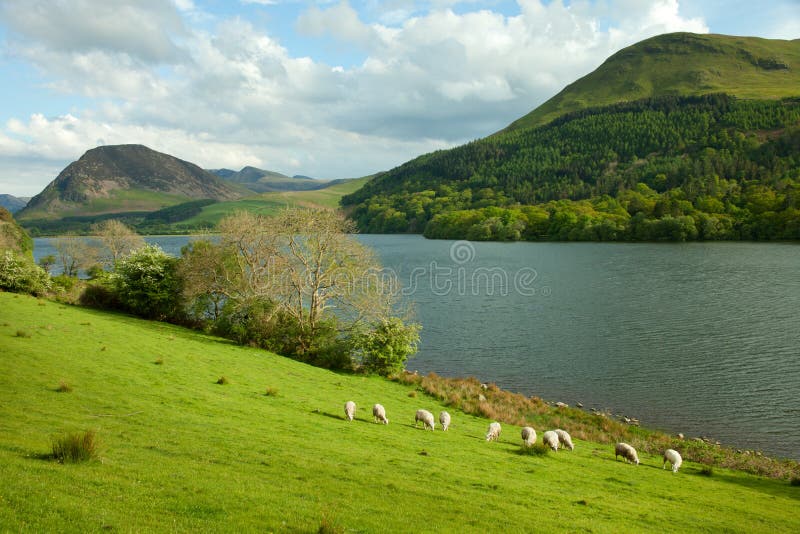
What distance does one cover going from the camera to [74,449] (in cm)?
1162

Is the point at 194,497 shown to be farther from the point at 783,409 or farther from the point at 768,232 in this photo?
the point at 768,232

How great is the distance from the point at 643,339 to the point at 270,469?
4944cm

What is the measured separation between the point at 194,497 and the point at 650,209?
199 meters

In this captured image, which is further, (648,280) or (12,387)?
(648,280)

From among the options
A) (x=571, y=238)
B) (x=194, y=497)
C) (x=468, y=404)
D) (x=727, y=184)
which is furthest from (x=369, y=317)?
(x=727, y=184)

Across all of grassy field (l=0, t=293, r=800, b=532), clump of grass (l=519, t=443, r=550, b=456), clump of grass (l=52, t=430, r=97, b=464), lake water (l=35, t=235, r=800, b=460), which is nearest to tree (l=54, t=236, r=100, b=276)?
lake water (l=35, t=235, r=800, b=460)

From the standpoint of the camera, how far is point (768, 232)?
150 metres

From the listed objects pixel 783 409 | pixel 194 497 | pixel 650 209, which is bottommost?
pixel 783 409

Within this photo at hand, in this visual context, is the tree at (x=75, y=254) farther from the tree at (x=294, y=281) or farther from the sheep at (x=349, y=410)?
the sheep at (x=349, y=410)

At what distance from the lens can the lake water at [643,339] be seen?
117ft

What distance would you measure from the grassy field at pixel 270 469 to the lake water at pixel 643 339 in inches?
461

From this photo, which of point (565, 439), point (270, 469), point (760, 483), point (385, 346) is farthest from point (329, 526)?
point (385, 346)

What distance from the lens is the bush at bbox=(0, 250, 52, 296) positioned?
1807 inches

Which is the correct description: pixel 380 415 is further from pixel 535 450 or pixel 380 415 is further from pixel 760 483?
pixel 760 483
